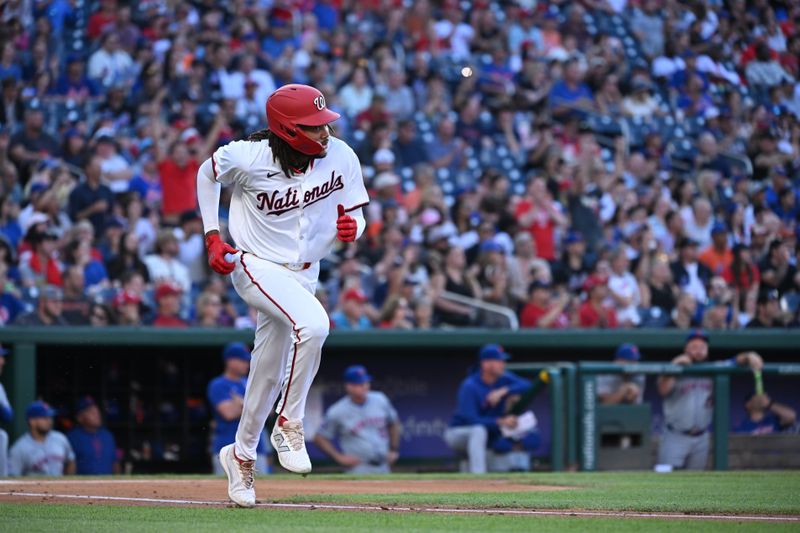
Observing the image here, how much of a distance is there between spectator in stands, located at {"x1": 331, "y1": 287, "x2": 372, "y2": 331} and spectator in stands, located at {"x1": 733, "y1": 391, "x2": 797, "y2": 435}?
3.29 m

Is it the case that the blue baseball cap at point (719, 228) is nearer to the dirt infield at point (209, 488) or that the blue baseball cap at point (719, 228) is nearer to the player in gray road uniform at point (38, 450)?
the dirt infield at point (209, 488)

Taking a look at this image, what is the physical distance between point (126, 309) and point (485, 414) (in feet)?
9.91

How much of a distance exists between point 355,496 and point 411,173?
8.04 m

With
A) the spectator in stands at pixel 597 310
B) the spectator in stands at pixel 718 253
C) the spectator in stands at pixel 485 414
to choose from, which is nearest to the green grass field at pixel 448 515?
the spectator in stands at pixel 485 414

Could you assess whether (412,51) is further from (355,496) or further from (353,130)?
(355,496)

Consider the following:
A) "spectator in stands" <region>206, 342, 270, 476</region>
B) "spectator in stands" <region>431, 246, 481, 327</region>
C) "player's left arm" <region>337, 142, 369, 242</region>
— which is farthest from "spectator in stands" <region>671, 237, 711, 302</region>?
"player's left arm" <region>337, 142, 369, 242</region>

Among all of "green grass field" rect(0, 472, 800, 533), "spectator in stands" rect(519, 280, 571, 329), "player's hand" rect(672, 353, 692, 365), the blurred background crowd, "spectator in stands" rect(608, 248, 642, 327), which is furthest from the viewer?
"spectator in stands" rect(608, 248, 642, 327)

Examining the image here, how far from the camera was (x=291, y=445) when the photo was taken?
5801 mm

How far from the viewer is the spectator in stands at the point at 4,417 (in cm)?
950

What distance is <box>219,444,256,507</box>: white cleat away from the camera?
19.0ft

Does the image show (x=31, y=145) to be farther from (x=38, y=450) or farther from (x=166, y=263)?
(x=38, y=450)

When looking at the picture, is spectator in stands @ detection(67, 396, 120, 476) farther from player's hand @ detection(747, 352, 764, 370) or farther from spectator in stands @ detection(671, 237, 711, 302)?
spectator in stands @ detection(671, 237, 711, 302)

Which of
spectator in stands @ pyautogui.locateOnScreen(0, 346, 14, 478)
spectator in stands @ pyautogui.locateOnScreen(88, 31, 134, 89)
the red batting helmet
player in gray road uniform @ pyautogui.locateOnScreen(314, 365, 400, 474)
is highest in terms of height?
spectator in stands @ pyautogui.locateOnScreen(88, 31, 134, 89)

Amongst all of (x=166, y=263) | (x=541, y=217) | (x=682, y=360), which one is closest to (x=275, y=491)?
(x=166, y=263)
